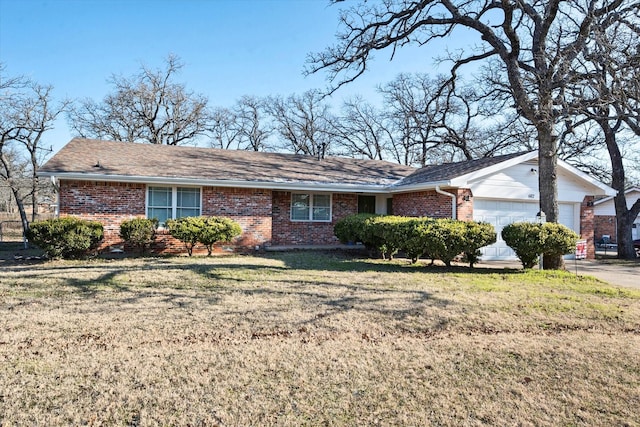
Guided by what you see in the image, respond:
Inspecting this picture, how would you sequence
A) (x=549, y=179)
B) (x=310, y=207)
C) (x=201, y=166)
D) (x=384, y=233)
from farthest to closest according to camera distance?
(x=310, y=207) < (x=201, y=166) < (x=384, y=233) < (x=549, y=179)

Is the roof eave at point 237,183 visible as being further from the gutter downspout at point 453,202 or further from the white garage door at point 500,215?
the white garage door at point 500,215

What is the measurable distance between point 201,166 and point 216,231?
345cm

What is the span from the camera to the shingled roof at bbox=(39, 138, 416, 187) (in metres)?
13.0

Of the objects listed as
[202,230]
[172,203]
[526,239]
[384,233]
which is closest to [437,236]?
[384,233]

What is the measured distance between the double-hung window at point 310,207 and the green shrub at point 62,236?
272 inches

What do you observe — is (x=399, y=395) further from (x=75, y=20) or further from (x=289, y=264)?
(x=75, y=20)

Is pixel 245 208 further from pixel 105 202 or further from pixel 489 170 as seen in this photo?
pixel 489 170

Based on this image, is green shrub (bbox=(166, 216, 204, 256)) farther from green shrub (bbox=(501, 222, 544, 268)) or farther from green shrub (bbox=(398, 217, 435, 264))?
green shrub (bbox=(501, 222, 544, 268))

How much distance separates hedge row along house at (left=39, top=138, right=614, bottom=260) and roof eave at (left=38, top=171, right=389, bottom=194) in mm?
32

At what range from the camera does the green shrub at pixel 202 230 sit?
12.3 meters

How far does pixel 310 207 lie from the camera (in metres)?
16.1

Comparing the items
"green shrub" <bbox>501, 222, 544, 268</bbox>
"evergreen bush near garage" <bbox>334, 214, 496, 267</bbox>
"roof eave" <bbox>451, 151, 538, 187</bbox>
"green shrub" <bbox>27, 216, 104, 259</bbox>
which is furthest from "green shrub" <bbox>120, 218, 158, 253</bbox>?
"green shrub" <bbox>501, 222, 544, 268</bbox>

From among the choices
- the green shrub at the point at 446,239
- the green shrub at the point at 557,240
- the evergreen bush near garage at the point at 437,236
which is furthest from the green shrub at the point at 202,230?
the green shrub at the point at 557,240

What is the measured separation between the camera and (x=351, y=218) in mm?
14016
